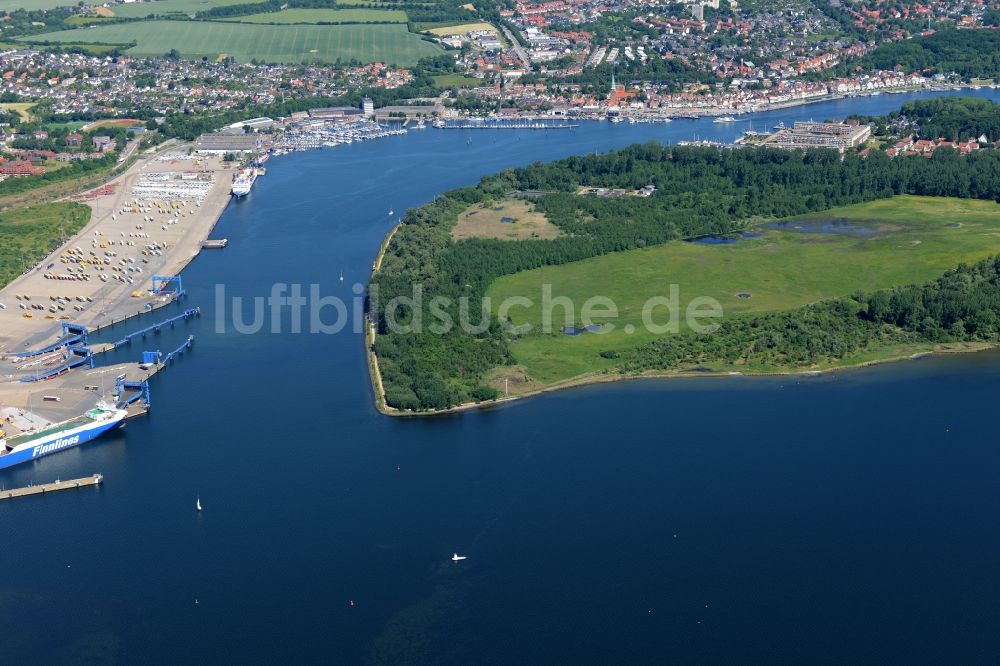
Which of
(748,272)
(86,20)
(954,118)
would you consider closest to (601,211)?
(748,272)

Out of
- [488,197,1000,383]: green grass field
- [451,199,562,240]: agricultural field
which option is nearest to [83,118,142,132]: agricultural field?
[451,199,562,240]: agricultural field

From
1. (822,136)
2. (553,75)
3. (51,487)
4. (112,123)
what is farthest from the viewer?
(553,75)

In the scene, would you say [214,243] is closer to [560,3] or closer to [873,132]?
[873,132]

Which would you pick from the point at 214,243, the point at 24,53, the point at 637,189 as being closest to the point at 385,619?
the point at 214,243

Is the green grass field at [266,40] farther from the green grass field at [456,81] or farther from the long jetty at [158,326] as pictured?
the long jetty at [158,326]

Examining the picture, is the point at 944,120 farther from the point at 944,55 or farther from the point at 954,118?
the point at 944,55

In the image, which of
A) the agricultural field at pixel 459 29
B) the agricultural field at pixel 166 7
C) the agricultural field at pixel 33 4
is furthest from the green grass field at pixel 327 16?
the agricultural field at pixel 33 4

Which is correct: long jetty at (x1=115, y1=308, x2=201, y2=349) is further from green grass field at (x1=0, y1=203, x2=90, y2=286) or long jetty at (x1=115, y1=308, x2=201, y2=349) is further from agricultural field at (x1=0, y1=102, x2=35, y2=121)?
agricultural field at (x1=0, y1=102, x2=35, y2=121)
